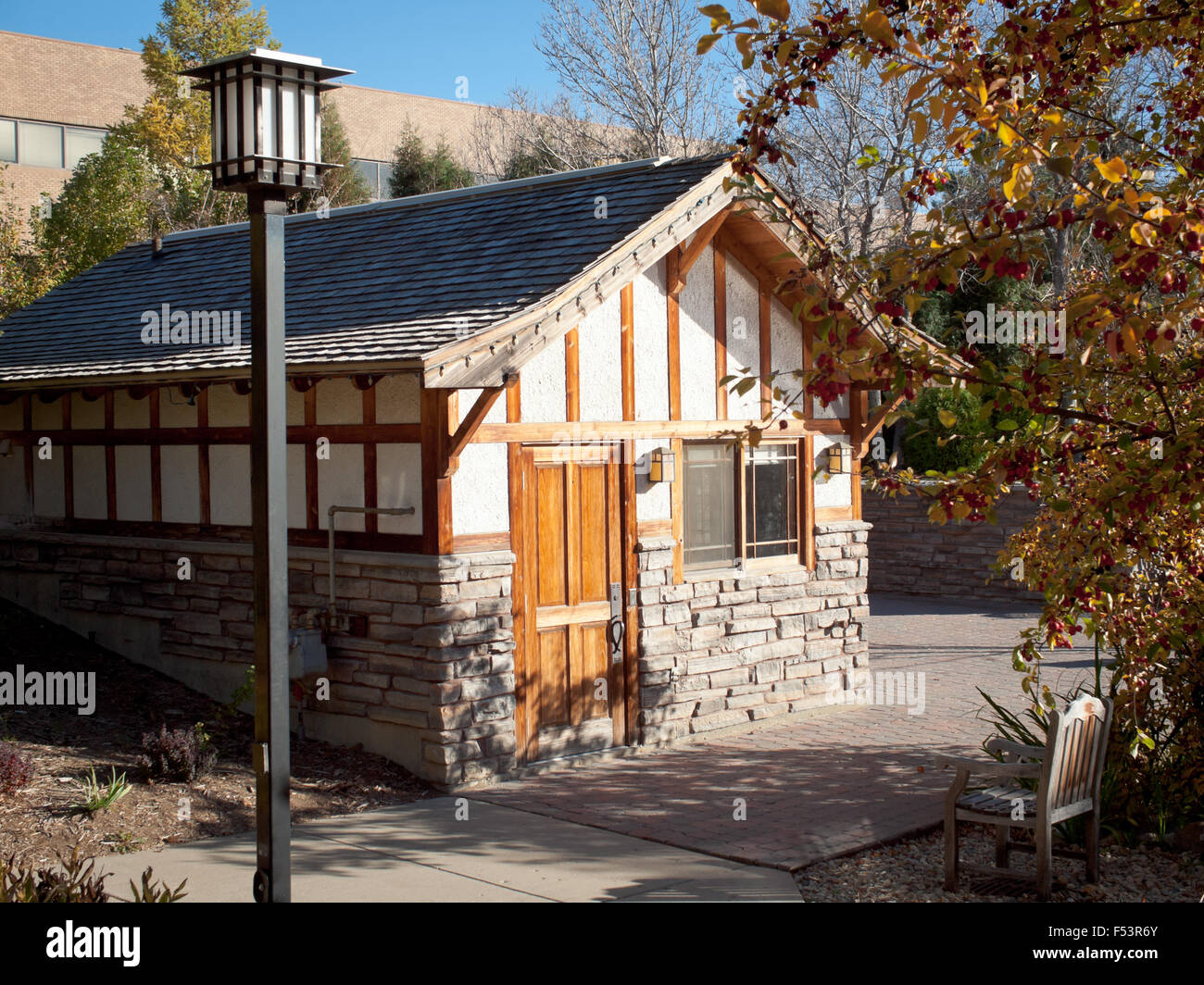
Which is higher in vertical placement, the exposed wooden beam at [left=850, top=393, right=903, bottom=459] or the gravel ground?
the exposed wooden beam at [left=850, top=393, right=903, bottom=459]

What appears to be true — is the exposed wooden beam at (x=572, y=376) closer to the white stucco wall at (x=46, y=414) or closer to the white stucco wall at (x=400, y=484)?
the white stucco wall at (x=400, y=484)

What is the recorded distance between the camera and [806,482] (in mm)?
11555

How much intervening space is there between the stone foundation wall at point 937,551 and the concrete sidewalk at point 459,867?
12888 millimetres

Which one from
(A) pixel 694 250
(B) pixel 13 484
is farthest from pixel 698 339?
(B) pixel 13 484

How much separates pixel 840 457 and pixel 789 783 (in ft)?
12.6

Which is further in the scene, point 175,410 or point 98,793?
point 175,410

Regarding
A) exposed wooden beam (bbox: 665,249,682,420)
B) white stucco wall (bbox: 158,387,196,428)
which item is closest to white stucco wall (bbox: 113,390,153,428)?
white stucco wall (bbox: 158,387,196,428)

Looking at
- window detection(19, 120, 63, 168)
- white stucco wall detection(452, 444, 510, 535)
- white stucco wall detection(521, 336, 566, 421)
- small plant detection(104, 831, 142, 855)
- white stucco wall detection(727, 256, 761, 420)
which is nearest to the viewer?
small plant detection(104, 831, 142, 855)

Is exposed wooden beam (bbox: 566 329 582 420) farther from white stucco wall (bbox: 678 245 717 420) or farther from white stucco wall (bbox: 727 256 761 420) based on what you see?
white stucco wall (bbox: 727 256 761 420)

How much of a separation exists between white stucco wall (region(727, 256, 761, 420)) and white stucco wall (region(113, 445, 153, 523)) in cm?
506

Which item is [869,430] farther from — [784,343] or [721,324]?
[721,324]

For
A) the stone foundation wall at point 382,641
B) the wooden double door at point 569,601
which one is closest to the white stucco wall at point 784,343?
the wooden double door at point 569,601

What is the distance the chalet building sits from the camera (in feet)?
29.1

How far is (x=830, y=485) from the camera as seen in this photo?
12.0 meters
